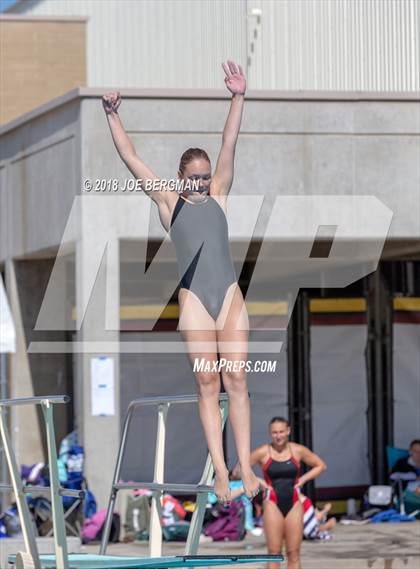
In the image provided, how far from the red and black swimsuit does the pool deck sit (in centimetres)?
69

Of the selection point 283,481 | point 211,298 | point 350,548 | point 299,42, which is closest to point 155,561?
point 211,298

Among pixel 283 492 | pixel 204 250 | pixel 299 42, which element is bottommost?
pixel 283 492

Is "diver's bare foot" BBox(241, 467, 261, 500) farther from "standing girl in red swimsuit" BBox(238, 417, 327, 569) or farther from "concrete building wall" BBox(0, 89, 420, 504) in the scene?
"concrete building wall" BBox(0, 89, 420, 504)

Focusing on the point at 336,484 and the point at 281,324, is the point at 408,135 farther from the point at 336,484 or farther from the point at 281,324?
the point at 336,484

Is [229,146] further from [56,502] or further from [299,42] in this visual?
[299,42]

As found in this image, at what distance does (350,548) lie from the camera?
47.1ft

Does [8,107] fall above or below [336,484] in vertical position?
above

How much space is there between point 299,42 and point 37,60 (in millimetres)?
5116

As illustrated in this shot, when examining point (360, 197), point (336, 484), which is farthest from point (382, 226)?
point (336, 484)

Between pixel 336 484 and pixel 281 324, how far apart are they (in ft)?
7.85

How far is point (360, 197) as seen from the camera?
15.1 metres

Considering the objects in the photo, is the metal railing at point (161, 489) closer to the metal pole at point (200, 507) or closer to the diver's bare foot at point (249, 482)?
the metal pole at point (200, 507)

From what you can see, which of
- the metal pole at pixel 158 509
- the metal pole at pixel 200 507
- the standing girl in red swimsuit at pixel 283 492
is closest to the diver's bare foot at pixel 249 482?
the metal pole at pixel 200 507

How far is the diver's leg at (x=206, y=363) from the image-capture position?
4.86 m
